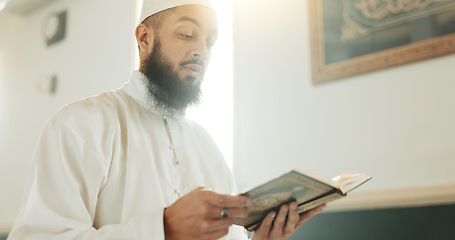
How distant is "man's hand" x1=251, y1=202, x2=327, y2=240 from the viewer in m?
1.51

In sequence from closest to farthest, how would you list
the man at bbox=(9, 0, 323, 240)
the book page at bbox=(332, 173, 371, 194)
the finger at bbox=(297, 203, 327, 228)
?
the man at bbox=(9, 0, 323, 240)
the book page at bbox=(332, 173, 371, 194)
the finger at bbox=(297, 203, 327, 228)

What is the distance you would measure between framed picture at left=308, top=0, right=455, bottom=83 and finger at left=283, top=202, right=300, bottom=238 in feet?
4.45

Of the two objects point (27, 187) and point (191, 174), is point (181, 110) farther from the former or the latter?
→ point (27, 187)

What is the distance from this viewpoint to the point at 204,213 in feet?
3.99

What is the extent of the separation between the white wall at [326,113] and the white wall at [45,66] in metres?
1.42

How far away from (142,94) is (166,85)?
0.33ft

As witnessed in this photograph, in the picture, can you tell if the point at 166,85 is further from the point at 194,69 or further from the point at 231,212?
the point at 231,212

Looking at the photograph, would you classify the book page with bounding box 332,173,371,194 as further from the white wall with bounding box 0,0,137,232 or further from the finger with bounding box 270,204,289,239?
the white wall with bounding box 0,0,137,232

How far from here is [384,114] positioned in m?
2.58

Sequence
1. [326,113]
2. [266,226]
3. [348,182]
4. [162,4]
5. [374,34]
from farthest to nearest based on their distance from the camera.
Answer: [326,113] < [374,34] < [162,4] < [266,226] < [348,182]

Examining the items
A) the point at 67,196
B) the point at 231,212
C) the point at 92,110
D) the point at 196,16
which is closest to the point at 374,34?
the point at 196,16

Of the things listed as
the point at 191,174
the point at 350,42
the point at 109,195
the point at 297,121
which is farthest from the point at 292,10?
the point at 109,195

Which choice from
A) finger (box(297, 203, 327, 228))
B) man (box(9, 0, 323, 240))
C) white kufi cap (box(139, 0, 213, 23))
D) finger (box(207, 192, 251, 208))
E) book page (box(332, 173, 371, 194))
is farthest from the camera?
white kufi cap (box(139, 0, 213, 23))

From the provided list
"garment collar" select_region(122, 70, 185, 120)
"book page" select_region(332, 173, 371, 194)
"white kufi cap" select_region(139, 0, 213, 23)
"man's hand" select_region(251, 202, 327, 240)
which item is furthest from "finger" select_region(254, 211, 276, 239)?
"white kufi cap" select_region(139, 0, 213, 23)
